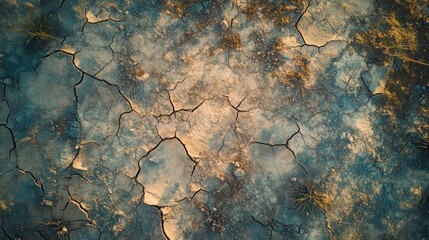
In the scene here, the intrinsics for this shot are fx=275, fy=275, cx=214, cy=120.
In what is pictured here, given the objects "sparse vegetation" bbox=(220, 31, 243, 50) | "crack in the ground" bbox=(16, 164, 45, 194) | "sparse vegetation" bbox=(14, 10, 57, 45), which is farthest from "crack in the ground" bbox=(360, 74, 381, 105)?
"crack in the ground" bbox=(16, 164, 45, 194)

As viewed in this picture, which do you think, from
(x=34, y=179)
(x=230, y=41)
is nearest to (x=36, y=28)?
(x=34, y=179)

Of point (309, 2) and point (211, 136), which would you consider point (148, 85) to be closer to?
point (211, 136)

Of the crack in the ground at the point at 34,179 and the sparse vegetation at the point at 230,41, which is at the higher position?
the sparse vegetation at the point at 230,41

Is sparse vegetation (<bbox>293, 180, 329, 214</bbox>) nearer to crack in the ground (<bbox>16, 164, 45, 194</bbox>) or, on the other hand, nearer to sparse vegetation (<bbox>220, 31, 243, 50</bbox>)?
sparse vegetation (<bbox>220, 31, 243, 50</bbox>)

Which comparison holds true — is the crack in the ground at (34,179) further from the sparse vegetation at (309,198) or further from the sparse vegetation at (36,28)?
the sparse vegetation at (309,198)

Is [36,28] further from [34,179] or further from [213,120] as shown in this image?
[213,120]

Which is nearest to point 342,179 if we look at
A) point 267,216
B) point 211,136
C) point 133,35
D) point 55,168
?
point 267,216

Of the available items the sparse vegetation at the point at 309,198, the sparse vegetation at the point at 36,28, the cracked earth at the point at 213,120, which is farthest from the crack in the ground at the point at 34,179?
the sparse vegetation at the point at 309,198
